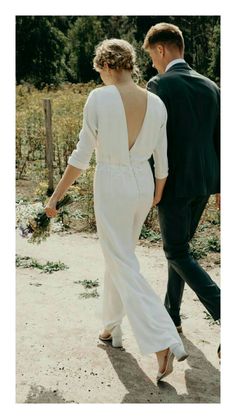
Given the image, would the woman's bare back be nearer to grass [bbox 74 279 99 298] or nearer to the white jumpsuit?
the white jumpsuit

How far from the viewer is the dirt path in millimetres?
3389

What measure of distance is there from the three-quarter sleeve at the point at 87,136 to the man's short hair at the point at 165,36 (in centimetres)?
73

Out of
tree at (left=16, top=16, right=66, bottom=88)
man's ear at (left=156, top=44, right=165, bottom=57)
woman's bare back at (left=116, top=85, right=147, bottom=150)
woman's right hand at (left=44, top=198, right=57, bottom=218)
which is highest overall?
tree at (left=16, top=16, right=66, bottom=88)

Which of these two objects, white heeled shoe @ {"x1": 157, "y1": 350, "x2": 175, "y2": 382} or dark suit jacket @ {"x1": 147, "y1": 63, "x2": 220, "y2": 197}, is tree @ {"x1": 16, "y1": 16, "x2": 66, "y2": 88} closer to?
dark suit jacket @ {"x1": 147, "y1": 63, "x2": 220, "y2": 197}

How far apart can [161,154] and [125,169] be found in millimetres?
261

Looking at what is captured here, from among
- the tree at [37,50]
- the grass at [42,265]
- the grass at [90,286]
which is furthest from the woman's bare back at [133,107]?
the tree at [37,50]

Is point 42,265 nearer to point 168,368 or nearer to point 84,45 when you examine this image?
point 168,368

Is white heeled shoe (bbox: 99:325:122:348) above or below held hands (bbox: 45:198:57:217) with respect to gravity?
below

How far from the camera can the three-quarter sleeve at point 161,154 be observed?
3.47m

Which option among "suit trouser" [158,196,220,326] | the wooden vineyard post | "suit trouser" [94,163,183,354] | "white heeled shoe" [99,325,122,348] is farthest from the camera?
the wooden vineyard post

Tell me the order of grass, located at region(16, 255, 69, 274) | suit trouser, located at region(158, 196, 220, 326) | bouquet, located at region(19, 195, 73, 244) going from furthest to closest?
grass, located at region(16, 255, 69, 274)
bouquet, located at region(19, 195, 73, 244)
suit trouser, located at region(158, 196, 220, 326)

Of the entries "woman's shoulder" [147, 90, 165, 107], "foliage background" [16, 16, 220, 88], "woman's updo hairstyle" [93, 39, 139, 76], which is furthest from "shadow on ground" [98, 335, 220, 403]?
"foliage background" [16, 16, 220, 88]

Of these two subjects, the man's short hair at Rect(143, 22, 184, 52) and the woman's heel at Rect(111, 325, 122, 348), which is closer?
the man's short hair at Rect(143, 22, 184, 52)

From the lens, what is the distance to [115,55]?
3336 mm
